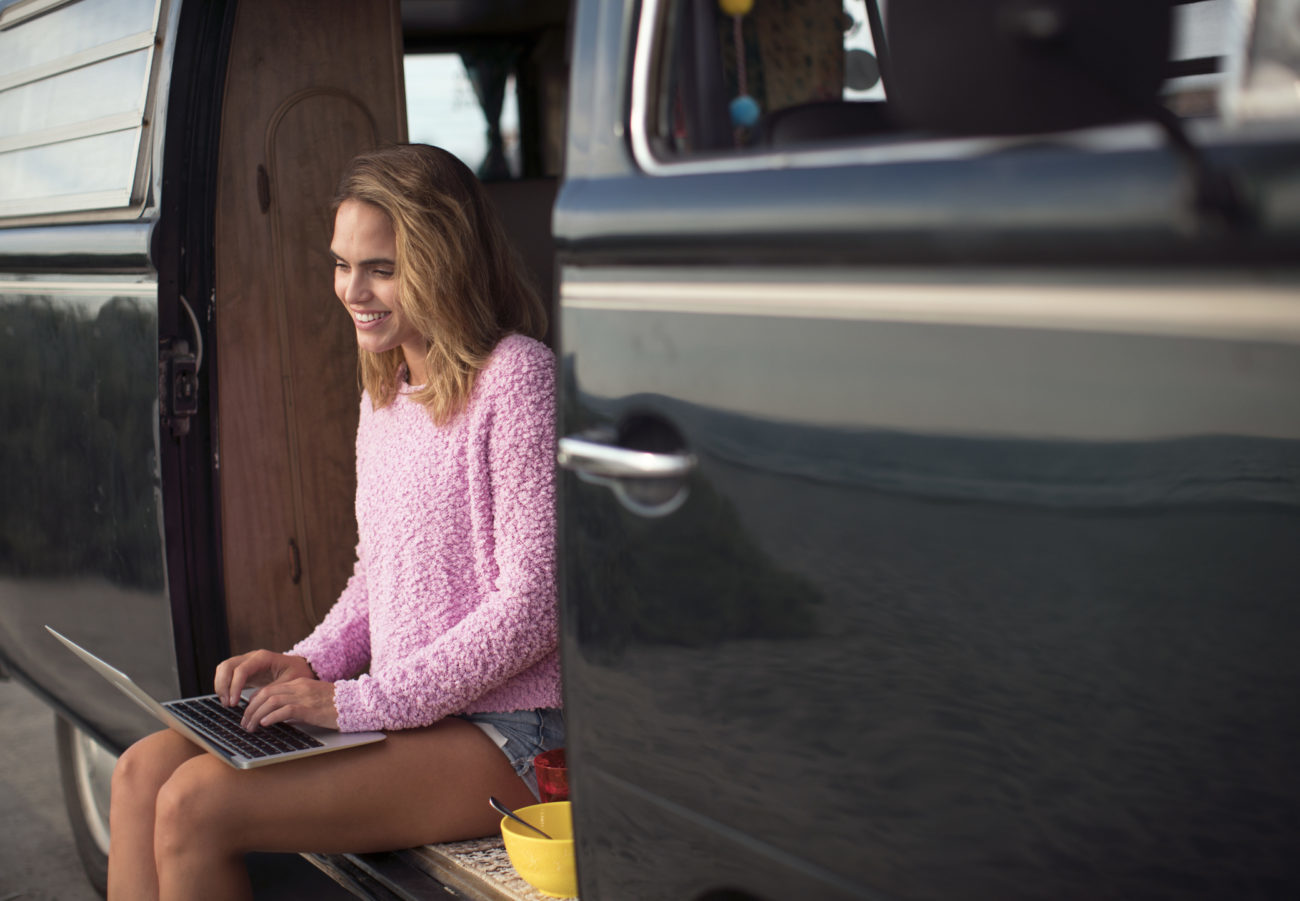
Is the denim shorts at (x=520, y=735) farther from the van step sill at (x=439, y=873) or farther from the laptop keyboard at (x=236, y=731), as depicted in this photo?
the laptop keyboard at (x=236, y=731)

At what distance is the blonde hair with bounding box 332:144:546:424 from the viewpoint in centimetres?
219

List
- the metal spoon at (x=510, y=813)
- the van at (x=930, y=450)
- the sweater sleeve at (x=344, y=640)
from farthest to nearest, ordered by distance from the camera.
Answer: the sweater sleeve at (x=344, y=640)
the metal spoon at (x=510, y=813)
the van at (x=930, y=450)

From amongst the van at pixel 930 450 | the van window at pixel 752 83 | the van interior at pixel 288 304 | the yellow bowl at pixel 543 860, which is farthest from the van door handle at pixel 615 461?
the van interior at pixel 288 304

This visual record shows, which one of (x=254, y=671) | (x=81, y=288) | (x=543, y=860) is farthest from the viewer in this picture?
(x=81, y=288)

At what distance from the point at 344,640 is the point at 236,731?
0.37 m

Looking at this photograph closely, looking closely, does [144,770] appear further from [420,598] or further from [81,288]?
[81,288]

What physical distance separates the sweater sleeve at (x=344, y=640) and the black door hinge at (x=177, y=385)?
471 mm

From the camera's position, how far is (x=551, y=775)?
2.07m

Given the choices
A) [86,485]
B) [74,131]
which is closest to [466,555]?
[86,485]

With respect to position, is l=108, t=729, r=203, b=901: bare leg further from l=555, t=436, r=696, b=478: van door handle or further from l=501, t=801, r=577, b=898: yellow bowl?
l=555, t=436, r=696, b=478: van door handle

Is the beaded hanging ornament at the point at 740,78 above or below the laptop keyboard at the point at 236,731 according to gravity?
above

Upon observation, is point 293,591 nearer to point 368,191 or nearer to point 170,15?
point 368,191

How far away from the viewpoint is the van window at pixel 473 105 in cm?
383

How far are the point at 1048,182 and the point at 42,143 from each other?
8.62ft
